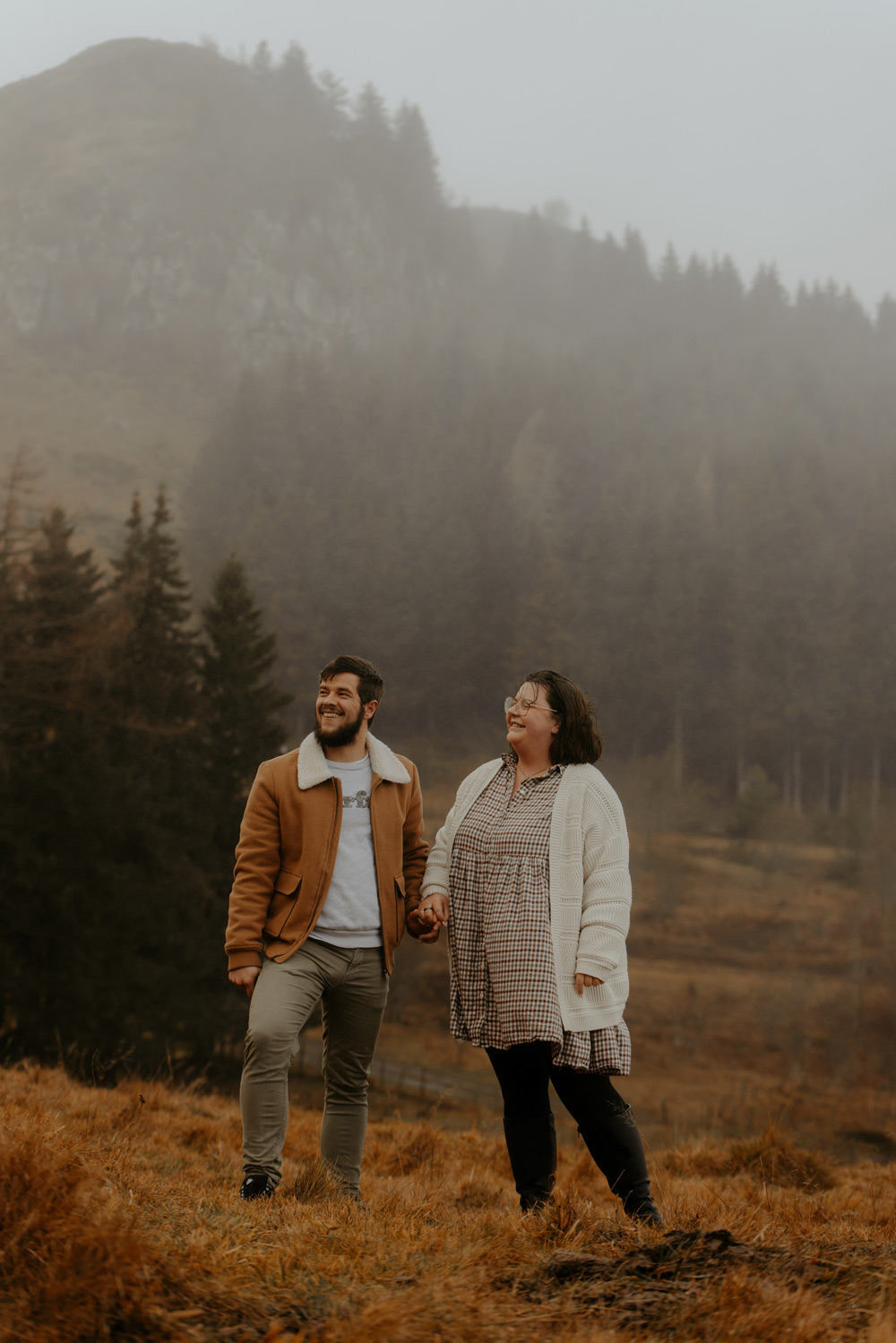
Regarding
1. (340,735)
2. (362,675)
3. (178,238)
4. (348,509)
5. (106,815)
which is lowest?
(106,815)

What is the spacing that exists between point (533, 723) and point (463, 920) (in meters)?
0.84

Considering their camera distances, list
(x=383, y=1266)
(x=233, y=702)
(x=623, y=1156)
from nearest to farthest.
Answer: (x=383, y=1266)
(x=623, y=1156)
(x=233, y=702)

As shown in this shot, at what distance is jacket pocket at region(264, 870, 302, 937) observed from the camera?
3.89 metres

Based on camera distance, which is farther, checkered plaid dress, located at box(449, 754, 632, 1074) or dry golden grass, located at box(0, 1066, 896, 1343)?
checkered plaid dress, located at box(449, 754, 632, 1074)

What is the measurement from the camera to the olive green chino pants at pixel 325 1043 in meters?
3.67

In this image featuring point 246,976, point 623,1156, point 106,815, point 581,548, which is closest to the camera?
point 623,1156

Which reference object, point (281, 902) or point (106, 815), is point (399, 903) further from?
point (106, 815)

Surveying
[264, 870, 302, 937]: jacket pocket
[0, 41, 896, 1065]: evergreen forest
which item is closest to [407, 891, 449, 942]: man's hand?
[264, 870, 302, 937]: jacket pocket

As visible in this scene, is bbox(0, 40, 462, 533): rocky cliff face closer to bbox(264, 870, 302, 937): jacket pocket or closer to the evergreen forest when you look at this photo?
the evergreen forest

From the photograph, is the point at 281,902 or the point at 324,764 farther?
the point at 324,764

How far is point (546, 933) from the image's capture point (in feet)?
11.7

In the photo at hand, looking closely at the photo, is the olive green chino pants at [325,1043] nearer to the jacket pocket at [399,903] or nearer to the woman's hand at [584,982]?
the jacket pocket at [399,903]

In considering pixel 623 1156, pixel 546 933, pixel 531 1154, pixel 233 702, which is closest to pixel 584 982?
pixel 546 933

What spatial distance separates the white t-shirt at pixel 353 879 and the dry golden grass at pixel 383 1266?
881 mm
